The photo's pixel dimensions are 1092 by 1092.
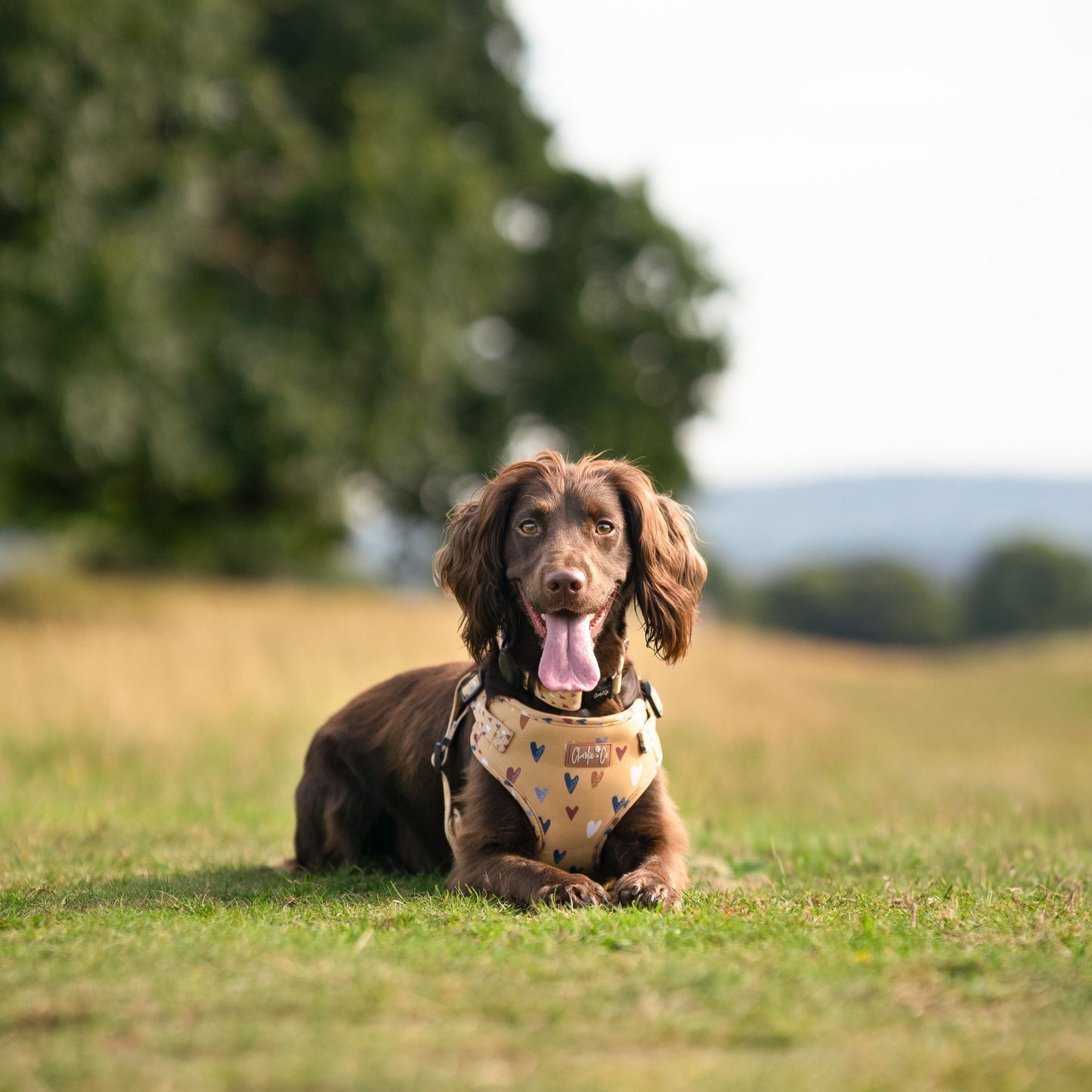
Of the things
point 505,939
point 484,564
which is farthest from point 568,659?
point 505,939

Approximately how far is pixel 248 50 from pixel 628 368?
883 centimetres

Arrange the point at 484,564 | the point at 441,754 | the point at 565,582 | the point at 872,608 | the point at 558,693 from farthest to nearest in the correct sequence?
the point at 872,608
the point at 441,754
the point at 484,564
the point at 558,693
the point at 565,582

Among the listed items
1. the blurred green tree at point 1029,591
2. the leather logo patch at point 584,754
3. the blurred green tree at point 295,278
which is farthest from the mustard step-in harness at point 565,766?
the blurred green tree at point 1029,591

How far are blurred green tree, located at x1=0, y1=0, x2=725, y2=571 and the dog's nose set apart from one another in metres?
11.9

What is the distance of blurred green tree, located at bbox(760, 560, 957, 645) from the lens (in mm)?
51531

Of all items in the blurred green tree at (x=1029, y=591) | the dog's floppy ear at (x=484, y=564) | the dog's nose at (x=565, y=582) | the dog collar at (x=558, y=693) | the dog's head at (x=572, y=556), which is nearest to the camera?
the dog's nose at (x=565, y=582)

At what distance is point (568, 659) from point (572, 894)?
78cm

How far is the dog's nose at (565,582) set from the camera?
Answer: 167 inches

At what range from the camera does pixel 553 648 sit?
14.3 ft

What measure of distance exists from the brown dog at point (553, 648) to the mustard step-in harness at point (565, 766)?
0.01 metres

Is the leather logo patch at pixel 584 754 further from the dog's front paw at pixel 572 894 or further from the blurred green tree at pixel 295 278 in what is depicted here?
the blurred green tree at pixel 295 278

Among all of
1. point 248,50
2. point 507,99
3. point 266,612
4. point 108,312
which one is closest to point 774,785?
point 108,312

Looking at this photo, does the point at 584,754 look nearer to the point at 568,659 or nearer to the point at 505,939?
the point at 568,659

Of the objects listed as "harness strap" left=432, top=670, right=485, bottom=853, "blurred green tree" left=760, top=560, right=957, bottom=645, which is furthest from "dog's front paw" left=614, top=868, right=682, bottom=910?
"blurred green tree" left=760, top=560, right=957, bottom=645
